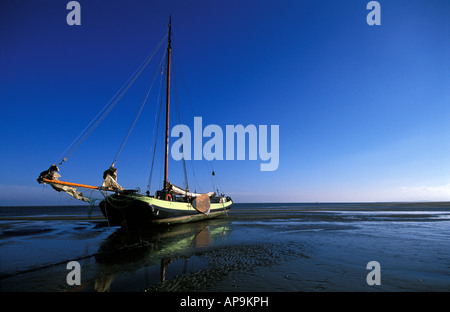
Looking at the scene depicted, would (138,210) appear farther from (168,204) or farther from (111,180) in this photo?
(111,180)

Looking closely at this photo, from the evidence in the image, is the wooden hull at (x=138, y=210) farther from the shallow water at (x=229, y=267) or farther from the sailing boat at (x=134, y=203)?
the shallow water at (x=229, y=267)

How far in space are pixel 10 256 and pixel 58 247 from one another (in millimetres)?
2419

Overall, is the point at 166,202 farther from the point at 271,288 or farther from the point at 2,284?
the point at 271,288

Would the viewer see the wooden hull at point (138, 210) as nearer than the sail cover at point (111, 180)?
No

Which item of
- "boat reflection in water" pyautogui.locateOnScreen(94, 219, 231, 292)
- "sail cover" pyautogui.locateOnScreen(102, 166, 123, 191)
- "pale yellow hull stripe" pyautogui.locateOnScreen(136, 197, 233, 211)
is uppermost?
"sail cover" pyautogui.locateOnScreen(102, 166, 123, 191)

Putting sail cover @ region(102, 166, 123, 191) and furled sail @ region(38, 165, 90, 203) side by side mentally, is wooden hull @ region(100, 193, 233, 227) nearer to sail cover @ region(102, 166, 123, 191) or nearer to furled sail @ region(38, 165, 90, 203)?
sail cover @ region(102, 166, 123, 191)

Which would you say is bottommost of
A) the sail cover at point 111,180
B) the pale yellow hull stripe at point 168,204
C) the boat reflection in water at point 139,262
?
the boat reflection in water at point 139,262

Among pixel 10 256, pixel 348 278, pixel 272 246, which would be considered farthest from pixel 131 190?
pixel 348 278

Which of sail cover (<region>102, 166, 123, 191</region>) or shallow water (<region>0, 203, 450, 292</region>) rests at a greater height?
sail cover (<region>102, 166, 123, 191</region>)

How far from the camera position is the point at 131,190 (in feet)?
61.2

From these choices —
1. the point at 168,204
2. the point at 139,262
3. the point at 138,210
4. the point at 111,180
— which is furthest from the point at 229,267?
the point at 168,204

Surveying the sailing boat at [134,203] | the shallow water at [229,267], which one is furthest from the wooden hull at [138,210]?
the shallow water at [229,267]

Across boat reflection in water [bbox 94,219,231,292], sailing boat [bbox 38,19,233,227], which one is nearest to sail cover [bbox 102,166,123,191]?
sailing boat [bbox 38,19,233,227]
